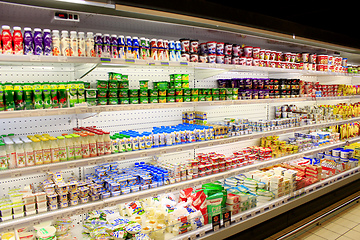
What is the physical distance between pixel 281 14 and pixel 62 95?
3.86 metres

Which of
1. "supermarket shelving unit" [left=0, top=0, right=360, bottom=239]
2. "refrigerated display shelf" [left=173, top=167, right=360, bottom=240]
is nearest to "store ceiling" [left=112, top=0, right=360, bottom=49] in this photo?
"supermarket shelving unit" [left=0, top=0, right=360, bottom=239]

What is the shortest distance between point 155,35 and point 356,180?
14.3 ft

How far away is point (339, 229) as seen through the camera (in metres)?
3.66

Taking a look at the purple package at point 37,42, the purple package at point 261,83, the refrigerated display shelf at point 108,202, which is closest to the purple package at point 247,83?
the purple package at point 261,83

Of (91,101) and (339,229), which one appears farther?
(339,229)

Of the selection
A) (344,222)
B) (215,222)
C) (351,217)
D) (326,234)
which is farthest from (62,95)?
(351,217)

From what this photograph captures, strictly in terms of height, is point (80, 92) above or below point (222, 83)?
below

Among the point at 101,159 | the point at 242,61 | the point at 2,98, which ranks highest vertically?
the point at 242,61

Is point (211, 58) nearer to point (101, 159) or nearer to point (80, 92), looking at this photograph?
point (80, 92)

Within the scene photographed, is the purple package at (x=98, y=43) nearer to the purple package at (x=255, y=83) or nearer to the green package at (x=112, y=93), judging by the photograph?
the green package at (x=112, y=93)

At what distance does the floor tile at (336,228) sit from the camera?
361cm

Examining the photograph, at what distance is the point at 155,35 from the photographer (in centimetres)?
318

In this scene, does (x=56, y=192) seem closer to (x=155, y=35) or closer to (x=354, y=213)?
(x=155, y=35)

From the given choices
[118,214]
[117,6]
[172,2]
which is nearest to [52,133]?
[118,214]
